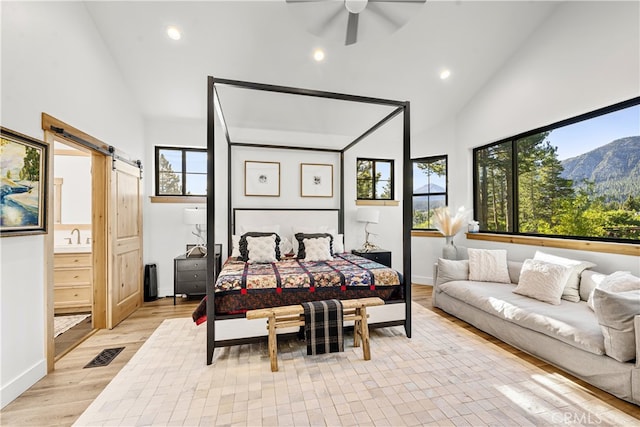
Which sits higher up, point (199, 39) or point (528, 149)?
point (199, 39)

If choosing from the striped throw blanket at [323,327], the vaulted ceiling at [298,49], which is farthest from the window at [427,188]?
the striped throw blanket at [323,327]

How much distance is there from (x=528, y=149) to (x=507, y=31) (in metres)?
1.53

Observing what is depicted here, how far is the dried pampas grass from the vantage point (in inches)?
168

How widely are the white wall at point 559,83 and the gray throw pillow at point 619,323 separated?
1128 millimetres

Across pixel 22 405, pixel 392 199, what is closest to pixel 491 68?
pixel 392 199

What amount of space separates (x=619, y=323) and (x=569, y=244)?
1.53 m

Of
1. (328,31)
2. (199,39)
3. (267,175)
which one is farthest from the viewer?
(267,175)

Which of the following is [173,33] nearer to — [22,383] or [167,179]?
[167,179]

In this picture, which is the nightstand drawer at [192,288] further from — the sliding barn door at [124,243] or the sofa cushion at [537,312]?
the sofa cushion at [537,312]

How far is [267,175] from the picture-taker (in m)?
4.50

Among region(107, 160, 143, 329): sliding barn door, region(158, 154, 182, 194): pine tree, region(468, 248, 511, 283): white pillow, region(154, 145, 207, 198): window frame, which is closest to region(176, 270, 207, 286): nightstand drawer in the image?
region(107, 160, 143, 329): sliding barn door

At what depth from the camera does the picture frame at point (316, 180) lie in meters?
4.66

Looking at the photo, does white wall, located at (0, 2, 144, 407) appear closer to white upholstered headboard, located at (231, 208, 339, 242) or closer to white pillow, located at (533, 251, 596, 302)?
white upholstered headboard, located at (231, 208, 339, 242)

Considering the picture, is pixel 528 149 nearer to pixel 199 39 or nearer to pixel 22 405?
pixel 199 39
